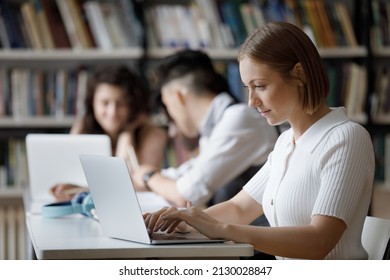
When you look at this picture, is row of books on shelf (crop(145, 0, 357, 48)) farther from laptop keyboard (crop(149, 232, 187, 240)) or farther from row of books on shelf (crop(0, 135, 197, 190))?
laptop keyboard (crop(149, 232, 187, 240))

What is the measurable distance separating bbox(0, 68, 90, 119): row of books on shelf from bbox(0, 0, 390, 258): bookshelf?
2 cm

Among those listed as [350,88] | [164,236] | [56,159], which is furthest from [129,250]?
[350,88]

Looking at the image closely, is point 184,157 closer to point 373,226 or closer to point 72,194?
point 72,194

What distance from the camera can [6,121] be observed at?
3.65 metres

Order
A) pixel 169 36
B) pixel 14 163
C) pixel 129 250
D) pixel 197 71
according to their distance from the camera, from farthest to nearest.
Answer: pixel 14 163 → pixel 169 36 → pixel 197 71 → pixel 129 250

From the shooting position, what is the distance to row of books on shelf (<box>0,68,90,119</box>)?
368 centimetres

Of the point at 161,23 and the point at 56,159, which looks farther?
the point at 161,23

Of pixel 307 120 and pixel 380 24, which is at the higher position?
pixel 380 24

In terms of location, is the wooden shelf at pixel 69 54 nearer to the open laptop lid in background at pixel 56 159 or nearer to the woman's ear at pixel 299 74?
the open laptop lid in background at pixel 56 159

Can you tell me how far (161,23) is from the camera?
3629mm

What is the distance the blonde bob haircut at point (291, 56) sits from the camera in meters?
1.59

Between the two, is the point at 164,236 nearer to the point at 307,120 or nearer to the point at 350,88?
the point at 307,120

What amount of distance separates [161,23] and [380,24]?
900 mm

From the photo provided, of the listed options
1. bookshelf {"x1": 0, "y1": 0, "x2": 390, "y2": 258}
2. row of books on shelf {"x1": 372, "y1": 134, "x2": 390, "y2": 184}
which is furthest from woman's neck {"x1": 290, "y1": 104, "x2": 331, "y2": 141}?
row of books on shelf {"x1": 372, "y1": 134, "x2": 390, "y2": 184}
